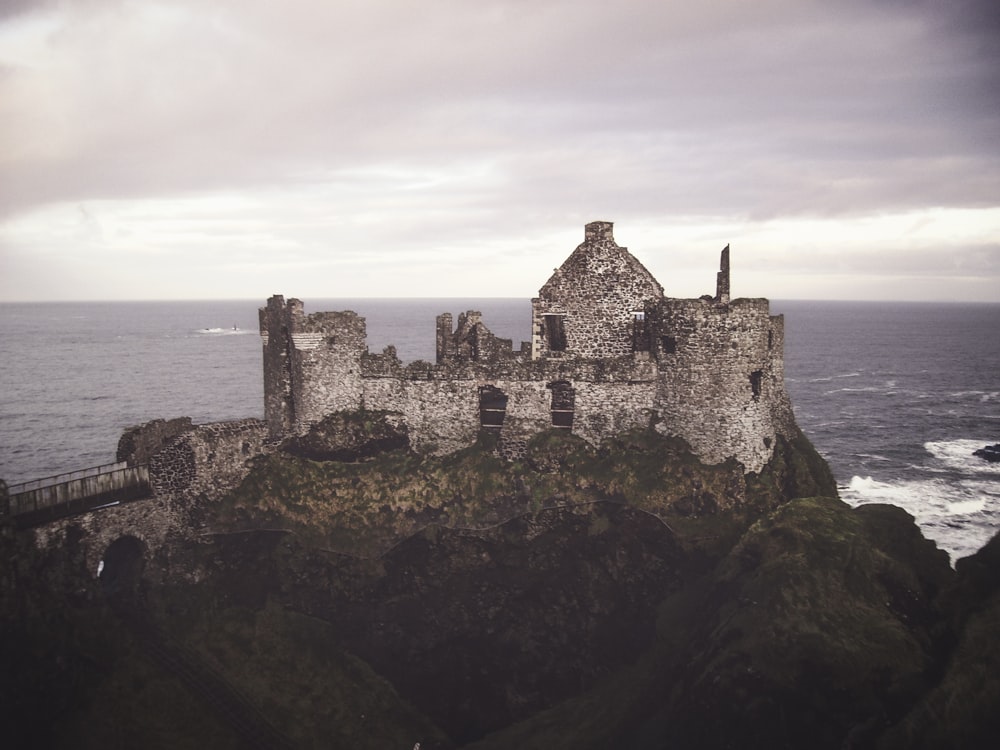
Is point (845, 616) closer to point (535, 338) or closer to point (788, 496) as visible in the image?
point (788, 496)

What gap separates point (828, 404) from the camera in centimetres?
8088

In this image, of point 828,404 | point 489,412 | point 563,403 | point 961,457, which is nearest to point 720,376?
point 563,403

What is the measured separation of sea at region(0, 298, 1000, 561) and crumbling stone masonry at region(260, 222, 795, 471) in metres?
20.1

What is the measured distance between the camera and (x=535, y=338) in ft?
101

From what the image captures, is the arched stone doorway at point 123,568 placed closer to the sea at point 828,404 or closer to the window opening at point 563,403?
the window opening at point 563,403

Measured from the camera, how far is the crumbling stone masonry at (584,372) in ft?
90.9

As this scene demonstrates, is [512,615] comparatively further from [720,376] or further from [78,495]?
[78,495]

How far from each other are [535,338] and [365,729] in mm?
16256

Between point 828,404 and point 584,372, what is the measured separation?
61746mm

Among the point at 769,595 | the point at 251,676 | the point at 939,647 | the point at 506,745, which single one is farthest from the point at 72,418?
the point at 939,647

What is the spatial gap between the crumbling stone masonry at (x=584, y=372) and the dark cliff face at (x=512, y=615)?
1255 millimetres

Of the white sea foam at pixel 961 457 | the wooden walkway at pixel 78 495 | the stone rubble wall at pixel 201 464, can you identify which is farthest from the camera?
the white sea foam at pixel 961 457

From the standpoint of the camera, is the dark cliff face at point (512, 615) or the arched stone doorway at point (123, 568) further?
the arched stone doorway at point (123, 568)

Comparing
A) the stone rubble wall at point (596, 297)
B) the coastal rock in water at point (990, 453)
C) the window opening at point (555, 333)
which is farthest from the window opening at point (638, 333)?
the coastal rock in water at point (990, 453)
